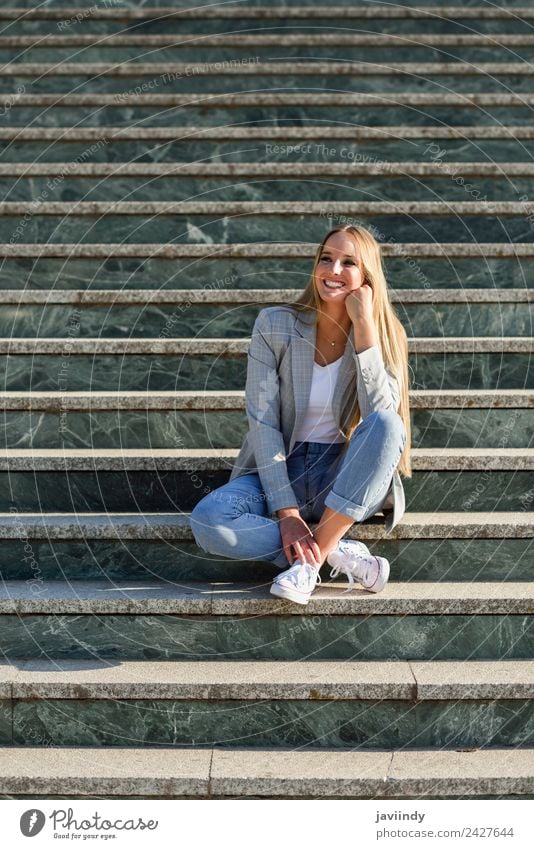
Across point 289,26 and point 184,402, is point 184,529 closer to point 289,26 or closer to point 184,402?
point 184,402

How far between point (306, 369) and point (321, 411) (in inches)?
5.0

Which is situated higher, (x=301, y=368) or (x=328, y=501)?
(x=301, y=368)

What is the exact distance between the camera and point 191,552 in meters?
2.62

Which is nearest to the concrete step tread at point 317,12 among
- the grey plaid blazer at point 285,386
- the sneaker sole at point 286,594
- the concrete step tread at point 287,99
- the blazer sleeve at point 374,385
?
the concrete step tread at point 287,99

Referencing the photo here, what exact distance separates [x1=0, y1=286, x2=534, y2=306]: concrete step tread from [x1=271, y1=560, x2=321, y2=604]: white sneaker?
50.0 inches

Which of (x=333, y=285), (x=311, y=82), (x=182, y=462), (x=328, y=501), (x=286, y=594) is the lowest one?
(x=286, y=594)

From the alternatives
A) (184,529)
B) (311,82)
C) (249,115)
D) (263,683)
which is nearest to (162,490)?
(184,529)

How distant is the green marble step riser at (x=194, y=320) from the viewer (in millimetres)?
3404

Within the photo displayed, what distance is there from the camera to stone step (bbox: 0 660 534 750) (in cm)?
231

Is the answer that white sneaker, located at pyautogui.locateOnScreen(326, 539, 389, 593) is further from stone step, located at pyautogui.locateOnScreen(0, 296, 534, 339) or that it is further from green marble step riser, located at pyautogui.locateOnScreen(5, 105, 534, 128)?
green marble step riser, located at pyautogui.locateOnScreen(5, 105, 534, 128)

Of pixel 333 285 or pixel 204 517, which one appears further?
pixel 333 285

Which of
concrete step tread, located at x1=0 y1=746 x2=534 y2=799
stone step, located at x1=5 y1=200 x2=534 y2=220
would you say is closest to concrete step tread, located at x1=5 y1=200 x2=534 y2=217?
stone step, located at x1=5 y1=200 x2=534 y2=220

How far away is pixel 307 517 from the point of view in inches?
104

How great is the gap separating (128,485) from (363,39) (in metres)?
3.08
